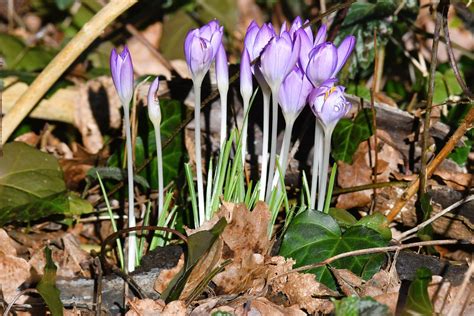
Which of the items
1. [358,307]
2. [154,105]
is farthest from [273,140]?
[358,307]

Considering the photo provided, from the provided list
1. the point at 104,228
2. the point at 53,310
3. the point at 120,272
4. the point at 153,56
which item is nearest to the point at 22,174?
the point at 104,228

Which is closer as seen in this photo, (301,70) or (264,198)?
(301,70)

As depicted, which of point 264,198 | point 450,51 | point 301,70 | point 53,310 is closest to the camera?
point 53,310

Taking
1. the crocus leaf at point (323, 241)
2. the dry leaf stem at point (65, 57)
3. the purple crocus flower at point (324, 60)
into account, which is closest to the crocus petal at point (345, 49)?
the purple crocus flower at point (324, 60)

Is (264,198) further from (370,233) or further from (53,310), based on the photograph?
(53,310)

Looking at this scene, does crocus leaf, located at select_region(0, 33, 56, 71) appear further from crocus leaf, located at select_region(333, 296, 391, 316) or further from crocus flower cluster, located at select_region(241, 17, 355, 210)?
crocus leaf, located at select_region(333, 296, 391, 316)
